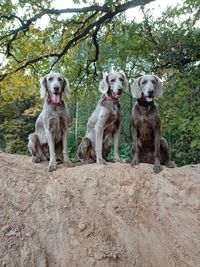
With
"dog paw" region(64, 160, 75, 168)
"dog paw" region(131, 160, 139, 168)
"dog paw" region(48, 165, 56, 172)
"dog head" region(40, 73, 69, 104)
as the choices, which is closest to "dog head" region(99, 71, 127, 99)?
"dog head" region(40, 73, 69, 104)

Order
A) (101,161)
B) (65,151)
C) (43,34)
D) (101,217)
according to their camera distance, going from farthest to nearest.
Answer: (43,34) < (65,151) < (101,161) < (101,217)

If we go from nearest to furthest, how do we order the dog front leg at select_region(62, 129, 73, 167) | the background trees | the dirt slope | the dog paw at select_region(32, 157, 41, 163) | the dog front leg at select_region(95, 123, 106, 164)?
the dirt slope < the dog front leg at select_region(95, 123, 106, 164) < the dog front leg at select_region(62, 129, 73, 167) < the dog paw at select_region(32, 157, 41, 163) < the background trees

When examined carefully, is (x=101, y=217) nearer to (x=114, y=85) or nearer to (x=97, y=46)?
(x=114, y=85)

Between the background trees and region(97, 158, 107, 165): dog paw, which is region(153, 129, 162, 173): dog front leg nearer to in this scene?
region(97, 158, 107, 165): dog paw

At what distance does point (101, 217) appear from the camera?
6746 millimetres

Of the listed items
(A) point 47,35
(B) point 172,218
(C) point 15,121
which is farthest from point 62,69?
(C) point 15,121

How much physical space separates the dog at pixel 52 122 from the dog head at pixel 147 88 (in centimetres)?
139

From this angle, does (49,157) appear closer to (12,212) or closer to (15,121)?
(12,212)

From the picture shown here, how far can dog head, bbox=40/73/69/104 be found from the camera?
7.67 m

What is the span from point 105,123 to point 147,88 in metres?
1.01

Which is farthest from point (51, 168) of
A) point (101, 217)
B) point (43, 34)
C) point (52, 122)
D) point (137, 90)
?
point (43, 34)

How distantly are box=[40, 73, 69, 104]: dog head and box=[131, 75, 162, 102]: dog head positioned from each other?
1354 mm

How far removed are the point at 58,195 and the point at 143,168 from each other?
1.53m

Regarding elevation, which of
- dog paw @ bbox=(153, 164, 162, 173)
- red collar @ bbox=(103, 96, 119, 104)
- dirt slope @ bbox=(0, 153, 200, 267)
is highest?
red collar @ bbox=(103, 96, 119, 104)
